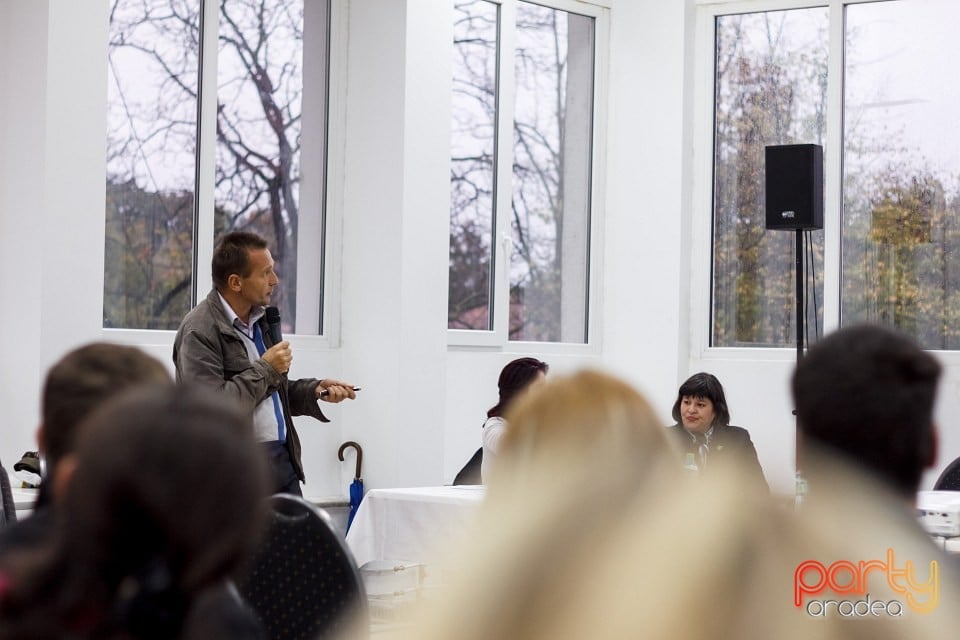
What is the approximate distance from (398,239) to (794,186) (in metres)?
2.07

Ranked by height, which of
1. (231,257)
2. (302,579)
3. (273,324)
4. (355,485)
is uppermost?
(231,257)

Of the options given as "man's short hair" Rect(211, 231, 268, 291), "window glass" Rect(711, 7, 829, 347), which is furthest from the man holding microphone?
"window glass" Rect(711, 7, 829, 347)

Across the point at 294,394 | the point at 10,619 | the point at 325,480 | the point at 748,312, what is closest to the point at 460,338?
the point at 325,480

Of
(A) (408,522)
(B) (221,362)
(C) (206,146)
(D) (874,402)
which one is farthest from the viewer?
(C) (206,146)

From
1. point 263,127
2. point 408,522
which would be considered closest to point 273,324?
point 408,522

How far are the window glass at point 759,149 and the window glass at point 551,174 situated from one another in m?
0.76

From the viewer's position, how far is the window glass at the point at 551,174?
6969mm

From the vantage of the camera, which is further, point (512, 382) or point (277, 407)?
point (512, 382)

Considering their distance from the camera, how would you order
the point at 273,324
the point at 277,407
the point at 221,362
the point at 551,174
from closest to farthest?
1. the point at 221,362
2. the point at 277,407
3. the point at 273,324
4. the point at 551,174

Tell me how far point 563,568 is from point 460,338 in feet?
18.5

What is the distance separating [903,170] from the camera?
21.8ft

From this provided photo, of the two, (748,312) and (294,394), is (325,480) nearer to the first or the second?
(294,394)

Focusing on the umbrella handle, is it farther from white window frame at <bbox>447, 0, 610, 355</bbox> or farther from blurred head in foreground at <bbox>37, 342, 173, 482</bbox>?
blurred head in foreground at <bbox>37, 342, 173, 482</bbox>

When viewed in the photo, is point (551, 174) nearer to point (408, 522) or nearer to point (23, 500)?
point (408, 522)
